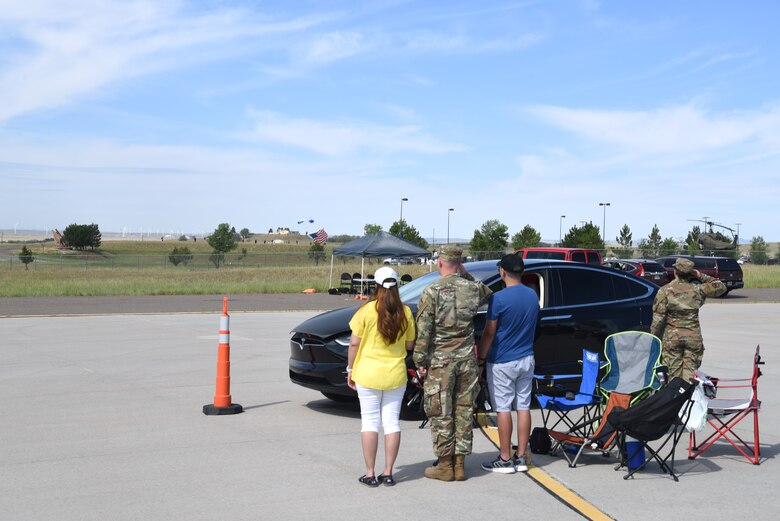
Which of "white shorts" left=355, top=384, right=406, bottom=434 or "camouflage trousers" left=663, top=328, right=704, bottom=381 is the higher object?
"camouflage trousers" left=663, top=328, right=704, bottom=381

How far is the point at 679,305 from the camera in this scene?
8281 millimetres

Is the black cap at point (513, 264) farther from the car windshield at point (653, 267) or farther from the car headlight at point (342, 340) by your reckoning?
the car windshield at point (653, 267)

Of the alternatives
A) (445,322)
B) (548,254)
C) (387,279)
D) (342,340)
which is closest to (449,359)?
(445,322)

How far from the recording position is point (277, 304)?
2691cm

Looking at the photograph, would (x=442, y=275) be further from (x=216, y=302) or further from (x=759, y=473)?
(x=216, y=302)

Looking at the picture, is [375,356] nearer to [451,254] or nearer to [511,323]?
[451,254]

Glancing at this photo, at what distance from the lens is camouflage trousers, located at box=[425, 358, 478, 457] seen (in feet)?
20.8

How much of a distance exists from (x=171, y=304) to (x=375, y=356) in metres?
21.2

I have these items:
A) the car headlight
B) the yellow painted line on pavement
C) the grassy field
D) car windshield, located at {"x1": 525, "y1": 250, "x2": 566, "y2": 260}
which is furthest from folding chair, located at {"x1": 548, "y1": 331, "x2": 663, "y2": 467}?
the grassy field

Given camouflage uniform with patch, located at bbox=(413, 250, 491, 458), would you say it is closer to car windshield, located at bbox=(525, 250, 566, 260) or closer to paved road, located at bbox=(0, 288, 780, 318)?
paved road, located at bbox=(0, 288, 780, 318)

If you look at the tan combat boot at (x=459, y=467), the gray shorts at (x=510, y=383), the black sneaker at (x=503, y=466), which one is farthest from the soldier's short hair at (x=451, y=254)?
the black sneaker at (x=503, y=466)

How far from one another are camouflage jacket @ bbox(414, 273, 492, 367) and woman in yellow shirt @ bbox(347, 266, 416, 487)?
0.44ft

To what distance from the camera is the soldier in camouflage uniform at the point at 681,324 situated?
821 centimetres

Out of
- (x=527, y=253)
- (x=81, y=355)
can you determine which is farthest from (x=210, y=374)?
(x=527, y=253)
